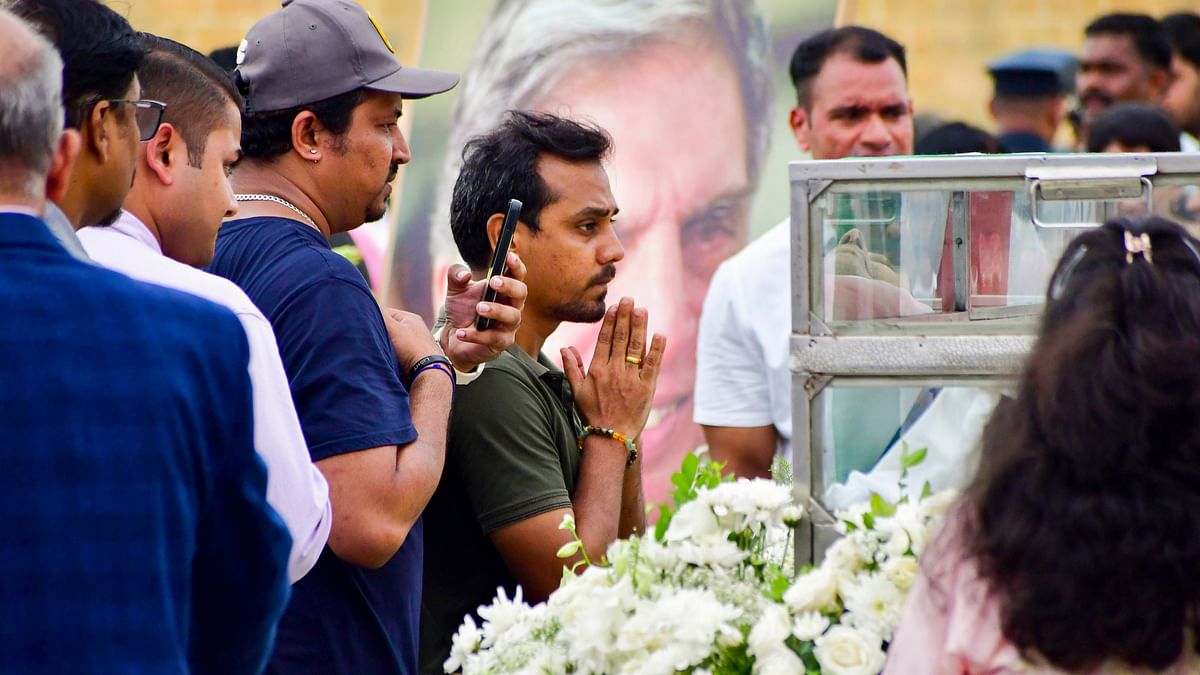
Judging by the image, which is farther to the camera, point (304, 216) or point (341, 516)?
point (304, 216)

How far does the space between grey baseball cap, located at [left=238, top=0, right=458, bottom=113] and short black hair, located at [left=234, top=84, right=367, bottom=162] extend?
0.01m

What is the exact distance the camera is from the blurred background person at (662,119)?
4.57m

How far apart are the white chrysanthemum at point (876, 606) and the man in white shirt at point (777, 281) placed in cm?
158

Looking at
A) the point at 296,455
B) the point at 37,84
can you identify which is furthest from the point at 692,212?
the point at 37,84

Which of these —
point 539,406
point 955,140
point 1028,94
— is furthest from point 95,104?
point 1028,94

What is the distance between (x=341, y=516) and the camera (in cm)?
219

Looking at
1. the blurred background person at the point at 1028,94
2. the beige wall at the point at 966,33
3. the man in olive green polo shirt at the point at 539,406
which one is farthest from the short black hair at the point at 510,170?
the blurred background person at the point at 1028,94

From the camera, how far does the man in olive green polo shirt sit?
8.38 feet

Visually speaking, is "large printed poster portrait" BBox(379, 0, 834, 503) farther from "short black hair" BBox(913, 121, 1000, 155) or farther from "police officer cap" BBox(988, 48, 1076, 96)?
"police officer cap" BBox(988, 48, 1076, 96)

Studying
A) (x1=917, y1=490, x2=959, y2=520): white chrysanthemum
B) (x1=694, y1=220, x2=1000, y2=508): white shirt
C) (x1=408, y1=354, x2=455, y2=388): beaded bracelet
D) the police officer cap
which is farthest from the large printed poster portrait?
(x1=917, y1=490, x2=959, y2=520): white chrysanthemum

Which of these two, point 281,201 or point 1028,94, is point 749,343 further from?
point 1028,94

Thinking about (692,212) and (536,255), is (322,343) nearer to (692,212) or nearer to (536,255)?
(536,255)

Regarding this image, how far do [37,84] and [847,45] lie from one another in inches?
124

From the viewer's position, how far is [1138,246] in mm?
1775
